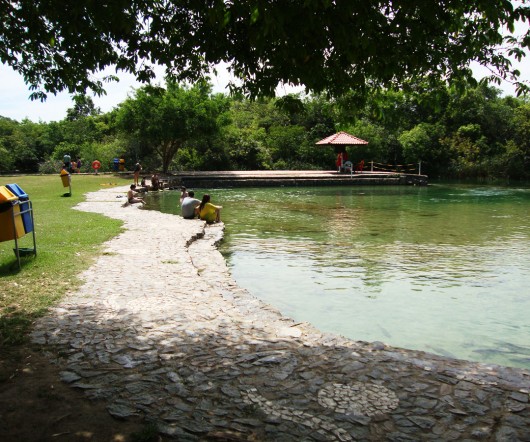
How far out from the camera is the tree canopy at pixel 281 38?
4289 millimetres

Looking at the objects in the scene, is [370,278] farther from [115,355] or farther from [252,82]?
[115,355]

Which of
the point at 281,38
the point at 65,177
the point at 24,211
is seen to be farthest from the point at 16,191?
the point at 65,177

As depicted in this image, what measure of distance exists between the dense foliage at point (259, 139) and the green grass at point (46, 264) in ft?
55.4

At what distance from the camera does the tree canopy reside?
429 centimetres

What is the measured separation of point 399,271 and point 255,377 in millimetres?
5874

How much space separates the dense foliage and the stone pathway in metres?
25.7

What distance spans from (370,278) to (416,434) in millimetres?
5608

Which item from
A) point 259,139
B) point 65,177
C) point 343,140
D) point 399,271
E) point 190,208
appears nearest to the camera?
point 399,271

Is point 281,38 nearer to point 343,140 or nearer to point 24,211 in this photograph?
point 24,211

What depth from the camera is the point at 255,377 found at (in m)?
4.10

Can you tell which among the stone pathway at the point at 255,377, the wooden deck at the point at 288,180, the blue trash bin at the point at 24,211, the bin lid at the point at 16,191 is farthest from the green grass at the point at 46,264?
the wooden deck at the point at 288,180

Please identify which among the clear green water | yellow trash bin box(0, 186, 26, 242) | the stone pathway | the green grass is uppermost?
yellow trash bin box(0, 186, 26, 242)

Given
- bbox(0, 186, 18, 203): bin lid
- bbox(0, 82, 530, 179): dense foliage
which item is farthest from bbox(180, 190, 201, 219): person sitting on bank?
bbox(0, 82, 530, 179): dense foliage

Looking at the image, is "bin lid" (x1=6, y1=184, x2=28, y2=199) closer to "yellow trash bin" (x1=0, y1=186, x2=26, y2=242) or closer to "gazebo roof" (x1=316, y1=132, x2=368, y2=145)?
"yellow trash bin" (x1=0, y1=186, x2=26, y2=242)
